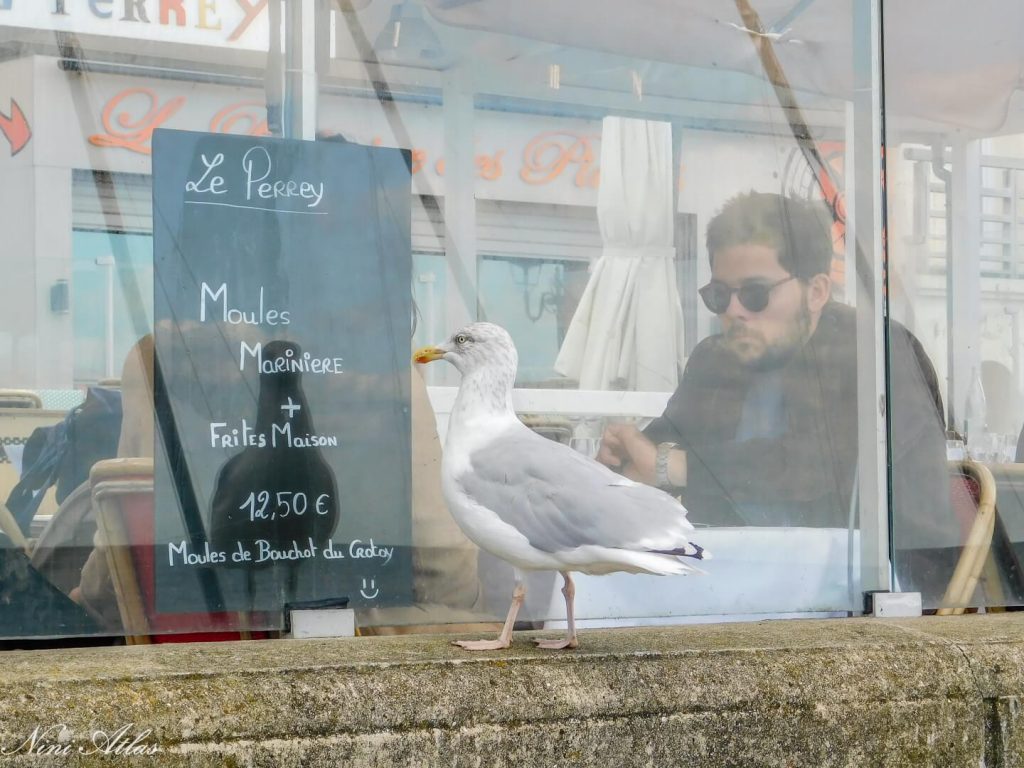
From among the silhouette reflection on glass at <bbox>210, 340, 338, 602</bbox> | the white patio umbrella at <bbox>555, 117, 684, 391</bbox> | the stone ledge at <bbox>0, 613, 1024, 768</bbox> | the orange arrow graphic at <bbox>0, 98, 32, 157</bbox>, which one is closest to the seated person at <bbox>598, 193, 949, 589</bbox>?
the white patio umbrella at <bbox>555, 117, 684, 391</bbox>

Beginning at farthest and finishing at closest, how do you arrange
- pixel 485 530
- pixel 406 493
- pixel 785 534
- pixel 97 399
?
1. pixel 785 534
2. pixel 406 493
3. pixel 97 399
4. pixel 485 530

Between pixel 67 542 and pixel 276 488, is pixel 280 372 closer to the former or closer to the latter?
pixel 276 488

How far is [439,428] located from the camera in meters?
4.44

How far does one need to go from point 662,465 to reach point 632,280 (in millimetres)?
615

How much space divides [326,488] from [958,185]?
2623 mm

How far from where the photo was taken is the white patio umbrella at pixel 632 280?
4.73 meters

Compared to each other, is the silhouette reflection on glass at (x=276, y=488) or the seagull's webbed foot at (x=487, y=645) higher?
the silhouette reflection on glass at (x=276, y=488)

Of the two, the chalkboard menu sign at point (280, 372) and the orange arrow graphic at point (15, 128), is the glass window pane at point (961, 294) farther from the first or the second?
the orange arrow graphic at point (15, 128)

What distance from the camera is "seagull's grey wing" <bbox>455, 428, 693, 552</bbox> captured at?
123 inches

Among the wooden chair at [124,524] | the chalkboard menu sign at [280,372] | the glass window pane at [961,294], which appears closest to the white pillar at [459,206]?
the chalkboard menu sign at [280,372]

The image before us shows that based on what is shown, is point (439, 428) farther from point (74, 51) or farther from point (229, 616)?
point (74, 51)

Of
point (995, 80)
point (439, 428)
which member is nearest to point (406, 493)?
point (439, 428)

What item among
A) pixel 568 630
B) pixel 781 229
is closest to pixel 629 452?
pixel 781 229

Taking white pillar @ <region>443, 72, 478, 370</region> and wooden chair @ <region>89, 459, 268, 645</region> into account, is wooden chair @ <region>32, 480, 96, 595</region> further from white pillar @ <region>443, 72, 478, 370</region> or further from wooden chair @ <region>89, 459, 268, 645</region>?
white pillar @ <region>443, 72, 478, 370</region>
